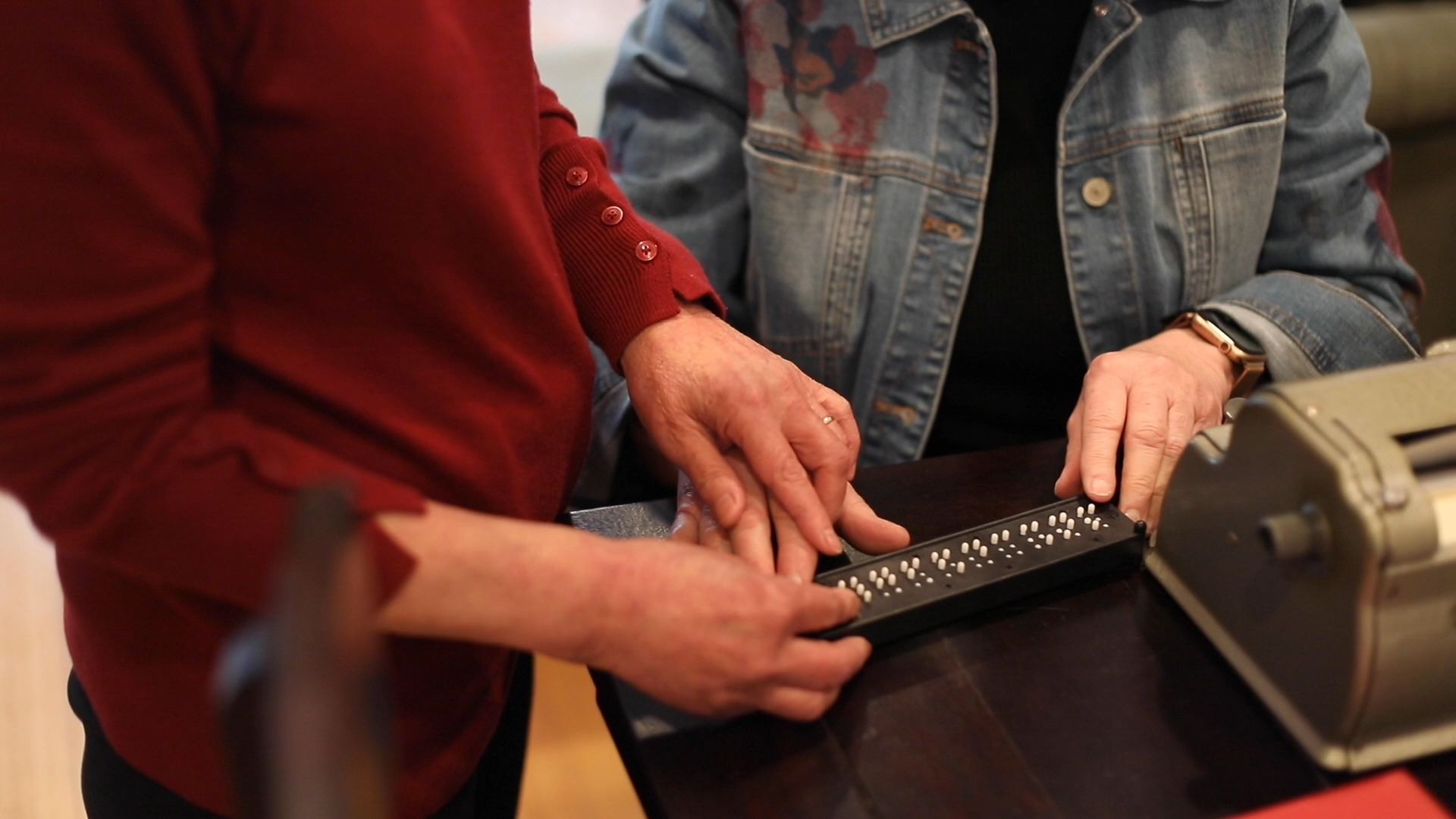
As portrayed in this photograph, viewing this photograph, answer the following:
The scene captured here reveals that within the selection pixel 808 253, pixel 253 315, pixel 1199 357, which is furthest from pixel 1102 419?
pixel 253 315

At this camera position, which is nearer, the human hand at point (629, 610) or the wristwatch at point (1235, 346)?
the human hand at point (629, 610)

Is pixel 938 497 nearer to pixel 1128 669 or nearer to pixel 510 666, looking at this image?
pixel 1128 669

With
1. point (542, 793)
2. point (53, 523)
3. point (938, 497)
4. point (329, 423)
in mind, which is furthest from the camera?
point (542, 793)

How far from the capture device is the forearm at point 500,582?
22.5 inches

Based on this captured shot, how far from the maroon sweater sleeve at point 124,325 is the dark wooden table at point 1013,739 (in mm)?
257

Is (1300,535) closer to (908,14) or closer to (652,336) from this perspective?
(652,336)

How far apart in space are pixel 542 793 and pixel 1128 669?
1238 mm

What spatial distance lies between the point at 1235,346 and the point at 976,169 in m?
0.33

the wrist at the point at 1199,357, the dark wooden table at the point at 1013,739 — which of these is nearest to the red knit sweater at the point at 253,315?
the dark wooden table at the point at 1013,739

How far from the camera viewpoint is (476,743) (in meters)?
0.79

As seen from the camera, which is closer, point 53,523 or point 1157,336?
point 53,523

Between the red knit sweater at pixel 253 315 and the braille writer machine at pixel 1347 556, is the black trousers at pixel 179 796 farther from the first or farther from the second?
the braille writer machine at pixel 1347 556

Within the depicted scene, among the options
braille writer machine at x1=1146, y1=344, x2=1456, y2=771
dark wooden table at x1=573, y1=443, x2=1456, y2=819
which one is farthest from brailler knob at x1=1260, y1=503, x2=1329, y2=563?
dark wooden table at x1=573, y1=443, x2=1456, y2=819

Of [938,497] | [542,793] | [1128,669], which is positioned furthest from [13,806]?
[1128,669]
